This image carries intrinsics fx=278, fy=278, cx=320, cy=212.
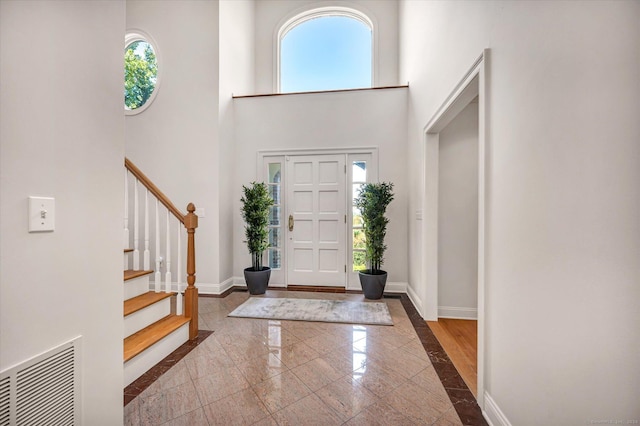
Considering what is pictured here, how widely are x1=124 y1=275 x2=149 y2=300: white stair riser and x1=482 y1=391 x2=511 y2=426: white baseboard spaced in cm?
270

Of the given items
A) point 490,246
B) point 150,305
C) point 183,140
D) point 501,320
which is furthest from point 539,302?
point 183,140

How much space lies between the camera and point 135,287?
7.97 ft

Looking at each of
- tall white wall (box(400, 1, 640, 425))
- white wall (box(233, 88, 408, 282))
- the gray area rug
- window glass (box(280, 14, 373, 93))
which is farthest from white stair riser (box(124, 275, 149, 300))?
window glass (box(280, 14, 373, 93))

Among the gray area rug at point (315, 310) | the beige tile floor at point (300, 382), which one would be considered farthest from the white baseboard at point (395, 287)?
the beige tile floor at point (300, 382)

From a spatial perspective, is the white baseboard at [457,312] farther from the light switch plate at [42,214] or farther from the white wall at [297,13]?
the white wall at [297,13]

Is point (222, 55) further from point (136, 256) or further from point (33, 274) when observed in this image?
point (33, 274)

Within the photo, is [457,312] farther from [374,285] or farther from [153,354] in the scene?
[153,354]

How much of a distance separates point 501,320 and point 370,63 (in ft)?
16.5

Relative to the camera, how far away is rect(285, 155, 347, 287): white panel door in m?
4.38

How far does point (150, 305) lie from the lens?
7.68ft

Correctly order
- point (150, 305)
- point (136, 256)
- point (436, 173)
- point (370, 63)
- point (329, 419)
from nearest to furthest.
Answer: point (329, 419)
point (150, 305)
point (136, 256)
point (436, 173)
point (370, 63)

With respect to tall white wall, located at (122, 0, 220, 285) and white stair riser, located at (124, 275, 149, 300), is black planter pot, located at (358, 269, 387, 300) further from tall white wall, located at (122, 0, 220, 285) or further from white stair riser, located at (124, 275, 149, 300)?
white stair riser, located at (124, 275, 149, 300)

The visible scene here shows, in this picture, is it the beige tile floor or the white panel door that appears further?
the white panel door

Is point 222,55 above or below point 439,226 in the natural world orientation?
above
